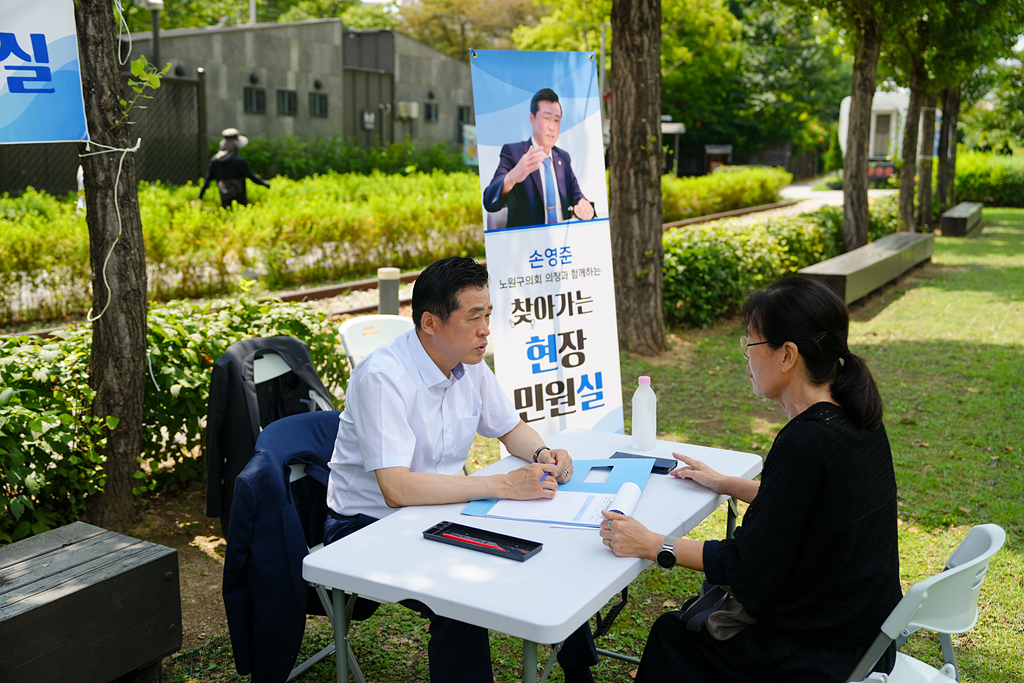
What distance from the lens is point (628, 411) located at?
6.44 m

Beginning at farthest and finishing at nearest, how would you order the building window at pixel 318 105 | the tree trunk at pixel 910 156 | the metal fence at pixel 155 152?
the building window at pixel 318 105 < the tree trunk at pixel 910 156 < the metal fence at pixel 155 152

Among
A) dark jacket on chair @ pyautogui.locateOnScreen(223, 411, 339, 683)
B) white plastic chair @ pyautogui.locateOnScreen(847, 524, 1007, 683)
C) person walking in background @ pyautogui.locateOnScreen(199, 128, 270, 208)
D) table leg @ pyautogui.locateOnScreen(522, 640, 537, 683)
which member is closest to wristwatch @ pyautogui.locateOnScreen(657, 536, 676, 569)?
table leg @ pyautogui.locateOnScreen(522, 640, 537, 683)

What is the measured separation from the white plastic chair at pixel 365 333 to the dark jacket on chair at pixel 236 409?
2.25 feet

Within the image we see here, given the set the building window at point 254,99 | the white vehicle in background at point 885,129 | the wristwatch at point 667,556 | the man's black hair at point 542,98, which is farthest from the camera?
the white vehicle in background at point 885,129

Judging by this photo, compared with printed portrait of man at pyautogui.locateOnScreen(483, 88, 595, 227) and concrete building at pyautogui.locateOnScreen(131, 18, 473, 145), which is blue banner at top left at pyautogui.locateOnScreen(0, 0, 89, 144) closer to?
printed portrait of man at pyautogui.locateOnScreen(483, 88, 595, 227)

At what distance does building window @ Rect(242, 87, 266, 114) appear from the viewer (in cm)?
2123

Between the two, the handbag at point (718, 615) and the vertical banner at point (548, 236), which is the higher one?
the vertical banner at point (548, 236)

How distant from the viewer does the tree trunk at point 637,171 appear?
7.32m

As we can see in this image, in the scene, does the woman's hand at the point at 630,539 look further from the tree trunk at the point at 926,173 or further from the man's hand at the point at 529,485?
the tree trunk at the point at 926,173

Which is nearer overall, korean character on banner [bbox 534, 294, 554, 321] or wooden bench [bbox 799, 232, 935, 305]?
korean character on banner [bbox 534, 294, 554, 321]

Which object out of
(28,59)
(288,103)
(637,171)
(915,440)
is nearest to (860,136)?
(637,171)

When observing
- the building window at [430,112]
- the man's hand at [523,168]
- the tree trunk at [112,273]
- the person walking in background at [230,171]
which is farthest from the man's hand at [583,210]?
the building window at [430,112]

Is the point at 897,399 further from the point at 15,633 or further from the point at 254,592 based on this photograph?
the point at 15,633

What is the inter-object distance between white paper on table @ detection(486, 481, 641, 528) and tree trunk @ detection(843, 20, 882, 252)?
12066 millimetres
